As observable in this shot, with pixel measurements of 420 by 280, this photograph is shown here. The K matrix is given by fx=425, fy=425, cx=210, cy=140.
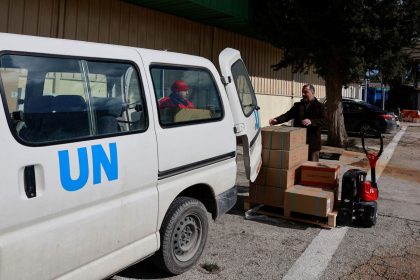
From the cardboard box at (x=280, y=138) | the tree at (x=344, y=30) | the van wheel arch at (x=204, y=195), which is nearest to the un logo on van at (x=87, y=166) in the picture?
the van wheel arch at (x=204, y=195)

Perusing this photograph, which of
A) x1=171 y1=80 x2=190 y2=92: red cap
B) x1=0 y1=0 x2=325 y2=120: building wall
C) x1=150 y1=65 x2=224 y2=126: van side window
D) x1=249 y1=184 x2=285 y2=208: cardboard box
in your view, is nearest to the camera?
x1=150 y1=65 x2=224 y2=126: van side window

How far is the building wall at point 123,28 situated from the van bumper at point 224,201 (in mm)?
5419

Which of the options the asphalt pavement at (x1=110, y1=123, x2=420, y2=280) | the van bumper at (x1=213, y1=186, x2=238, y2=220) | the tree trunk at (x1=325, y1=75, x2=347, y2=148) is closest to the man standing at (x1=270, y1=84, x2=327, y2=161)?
the asphalt pavement at (x1=110, y1=123, x2=420, y2=280)

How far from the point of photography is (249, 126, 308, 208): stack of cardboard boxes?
18.3ft

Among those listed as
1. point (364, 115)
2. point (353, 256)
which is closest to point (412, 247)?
point (353, 256)

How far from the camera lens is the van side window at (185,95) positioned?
11.4 feet

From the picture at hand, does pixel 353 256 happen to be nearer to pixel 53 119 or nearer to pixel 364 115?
pixel 53 119

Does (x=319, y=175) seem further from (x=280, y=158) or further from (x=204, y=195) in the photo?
(x=204, y=195)

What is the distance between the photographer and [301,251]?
4.62m

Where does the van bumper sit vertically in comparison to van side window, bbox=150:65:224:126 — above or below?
below

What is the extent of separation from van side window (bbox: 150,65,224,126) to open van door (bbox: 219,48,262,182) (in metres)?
0.30

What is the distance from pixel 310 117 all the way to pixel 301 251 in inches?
96.9

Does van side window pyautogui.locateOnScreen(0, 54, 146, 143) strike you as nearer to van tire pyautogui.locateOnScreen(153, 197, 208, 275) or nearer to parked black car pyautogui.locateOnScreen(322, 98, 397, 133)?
van tire pyautogui.locateOnScreen(153, 197, 208, 275)

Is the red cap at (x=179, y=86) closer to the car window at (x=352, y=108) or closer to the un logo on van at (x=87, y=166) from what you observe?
the un logo on van at (x=87, y=166)
